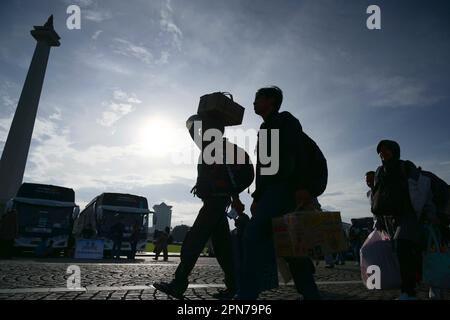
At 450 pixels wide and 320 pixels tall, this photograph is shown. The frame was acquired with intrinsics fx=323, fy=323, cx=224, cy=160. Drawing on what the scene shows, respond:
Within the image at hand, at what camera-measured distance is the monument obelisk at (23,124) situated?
3262cm

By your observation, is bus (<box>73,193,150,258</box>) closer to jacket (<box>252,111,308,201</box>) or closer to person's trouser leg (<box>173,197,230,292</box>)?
person's trouser leg (<box>173,197,230,292</box>)

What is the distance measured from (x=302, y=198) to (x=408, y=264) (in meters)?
1.91

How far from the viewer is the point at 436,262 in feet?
12.4

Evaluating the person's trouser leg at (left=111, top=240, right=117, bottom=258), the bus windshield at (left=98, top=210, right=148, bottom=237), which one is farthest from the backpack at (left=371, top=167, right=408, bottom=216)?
the bus windshield at (left=98, top=210, right=148, bottom=237)

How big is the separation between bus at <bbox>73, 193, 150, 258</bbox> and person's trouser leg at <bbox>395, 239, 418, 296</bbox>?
53.2 ft

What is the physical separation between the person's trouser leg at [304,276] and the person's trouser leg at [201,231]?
46.7 inches

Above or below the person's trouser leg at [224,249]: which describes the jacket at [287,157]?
above

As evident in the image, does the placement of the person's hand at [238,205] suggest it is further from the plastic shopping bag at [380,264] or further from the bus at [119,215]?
the bus at [119,215]

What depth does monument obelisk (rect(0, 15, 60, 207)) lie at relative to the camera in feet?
107

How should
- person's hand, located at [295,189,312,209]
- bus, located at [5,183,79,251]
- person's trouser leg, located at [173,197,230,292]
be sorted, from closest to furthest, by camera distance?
1. person's hand, located at [295,189,312,209]
2. person's trouser leg, located at [173,197,230,292]
3. bus, located at [5,183,79,251]

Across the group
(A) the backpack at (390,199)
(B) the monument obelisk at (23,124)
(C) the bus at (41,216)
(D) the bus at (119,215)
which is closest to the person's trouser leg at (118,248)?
(D) the bus at (119,215)

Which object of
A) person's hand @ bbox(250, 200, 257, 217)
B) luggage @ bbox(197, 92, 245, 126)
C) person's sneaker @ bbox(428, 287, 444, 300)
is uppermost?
luggage @ bbox(197, 92, 245, 126)

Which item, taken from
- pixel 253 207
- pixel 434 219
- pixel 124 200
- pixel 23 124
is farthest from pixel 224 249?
pixel 23 124

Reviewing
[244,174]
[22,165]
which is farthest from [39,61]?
[244,174]
